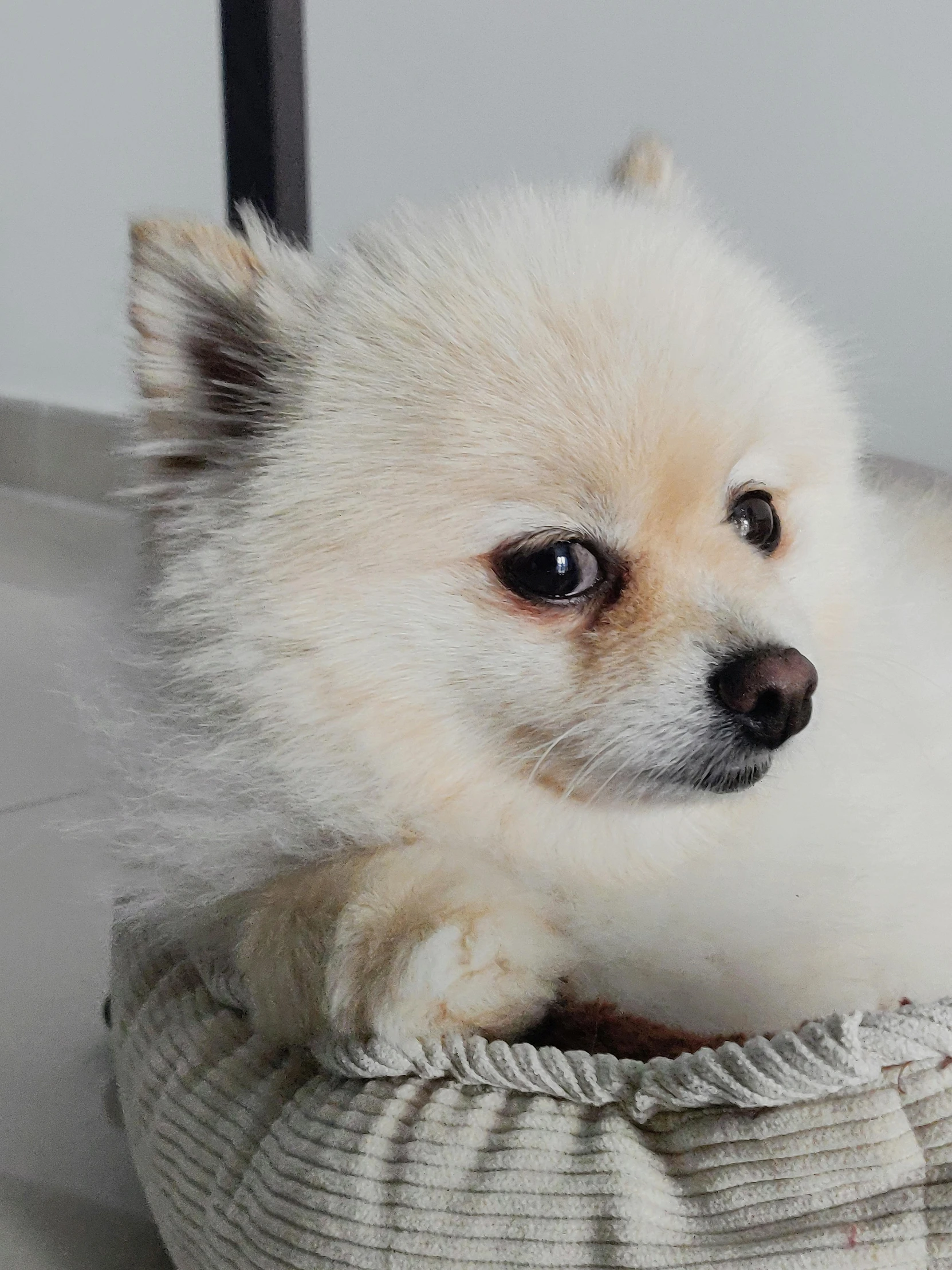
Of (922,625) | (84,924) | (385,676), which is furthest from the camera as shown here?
(84,924)

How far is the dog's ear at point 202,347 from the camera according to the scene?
1.21 m

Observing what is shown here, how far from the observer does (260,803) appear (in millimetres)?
1207

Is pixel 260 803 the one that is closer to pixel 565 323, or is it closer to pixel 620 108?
pixel 565 323

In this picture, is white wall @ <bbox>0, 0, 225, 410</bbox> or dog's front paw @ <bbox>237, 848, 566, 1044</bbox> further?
white wall @ <bbox>0, 0, 225, 410</bbox>

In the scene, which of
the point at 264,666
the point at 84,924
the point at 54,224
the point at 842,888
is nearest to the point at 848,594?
the point at 842,888

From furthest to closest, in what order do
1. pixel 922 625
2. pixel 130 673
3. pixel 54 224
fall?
pixel 54 224 < pixel 922 625 < pixel 130 673

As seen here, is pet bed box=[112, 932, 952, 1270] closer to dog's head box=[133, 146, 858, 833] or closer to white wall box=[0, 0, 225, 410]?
dog's head box=[133, 146, 858, 833]

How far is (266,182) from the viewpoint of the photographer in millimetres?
1868

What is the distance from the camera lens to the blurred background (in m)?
1.74

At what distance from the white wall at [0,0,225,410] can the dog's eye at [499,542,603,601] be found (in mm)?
2987

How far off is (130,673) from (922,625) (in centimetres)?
95

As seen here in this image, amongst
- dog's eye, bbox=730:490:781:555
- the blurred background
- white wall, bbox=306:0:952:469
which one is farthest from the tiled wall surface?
dog's eye, bbox=730:490:781:555

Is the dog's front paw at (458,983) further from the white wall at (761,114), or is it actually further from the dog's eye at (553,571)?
the white wall at (761,114)

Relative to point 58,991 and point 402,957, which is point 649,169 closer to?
point 402,957
